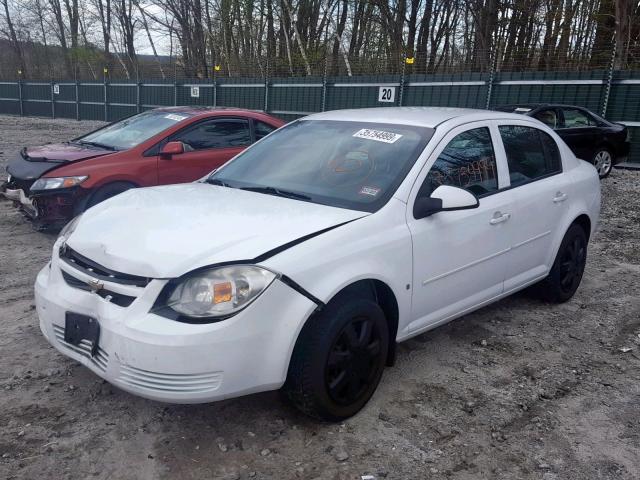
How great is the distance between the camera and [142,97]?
2427 centimetres

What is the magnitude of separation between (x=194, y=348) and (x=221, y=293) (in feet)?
0.85

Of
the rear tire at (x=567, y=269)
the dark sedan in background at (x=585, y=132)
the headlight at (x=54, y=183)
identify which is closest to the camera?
the rear tire at (x=567, y=269)

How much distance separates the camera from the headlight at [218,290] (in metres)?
2.50

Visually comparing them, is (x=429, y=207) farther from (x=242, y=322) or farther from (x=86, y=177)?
(x=86, y=177)

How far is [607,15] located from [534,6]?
394 cm

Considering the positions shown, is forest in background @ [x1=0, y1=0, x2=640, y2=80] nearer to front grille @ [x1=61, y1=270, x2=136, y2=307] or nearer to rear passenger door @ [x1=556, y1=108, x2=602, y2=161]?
rear passenger door @ [x1=556, y1=108, x2=602, y2=161]

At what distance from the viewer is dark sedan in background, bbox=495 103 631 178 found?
1095 cm

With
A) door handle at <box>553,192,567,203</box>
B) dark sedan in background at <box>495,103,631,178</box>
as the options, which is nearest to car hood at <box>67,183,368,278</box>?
door handle at <box>553,192,567,203</box>

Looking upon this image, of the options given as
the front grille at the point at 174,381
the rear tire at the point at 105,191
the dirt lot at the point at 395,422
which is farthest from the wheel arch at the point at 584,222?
the rear tire at the point at 105,191

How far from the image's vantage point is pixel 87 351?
2670 millimetres

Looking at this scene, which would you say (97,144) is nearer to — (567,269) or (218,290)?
(218,290)

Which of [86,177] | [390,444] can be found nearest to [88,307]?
[390,444]

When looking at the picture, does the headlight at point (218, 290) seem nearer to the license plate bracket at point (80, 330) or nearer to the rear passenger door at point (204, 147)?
the license plate bracket at point (80, 330)

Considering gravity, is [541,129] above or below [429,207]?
above
